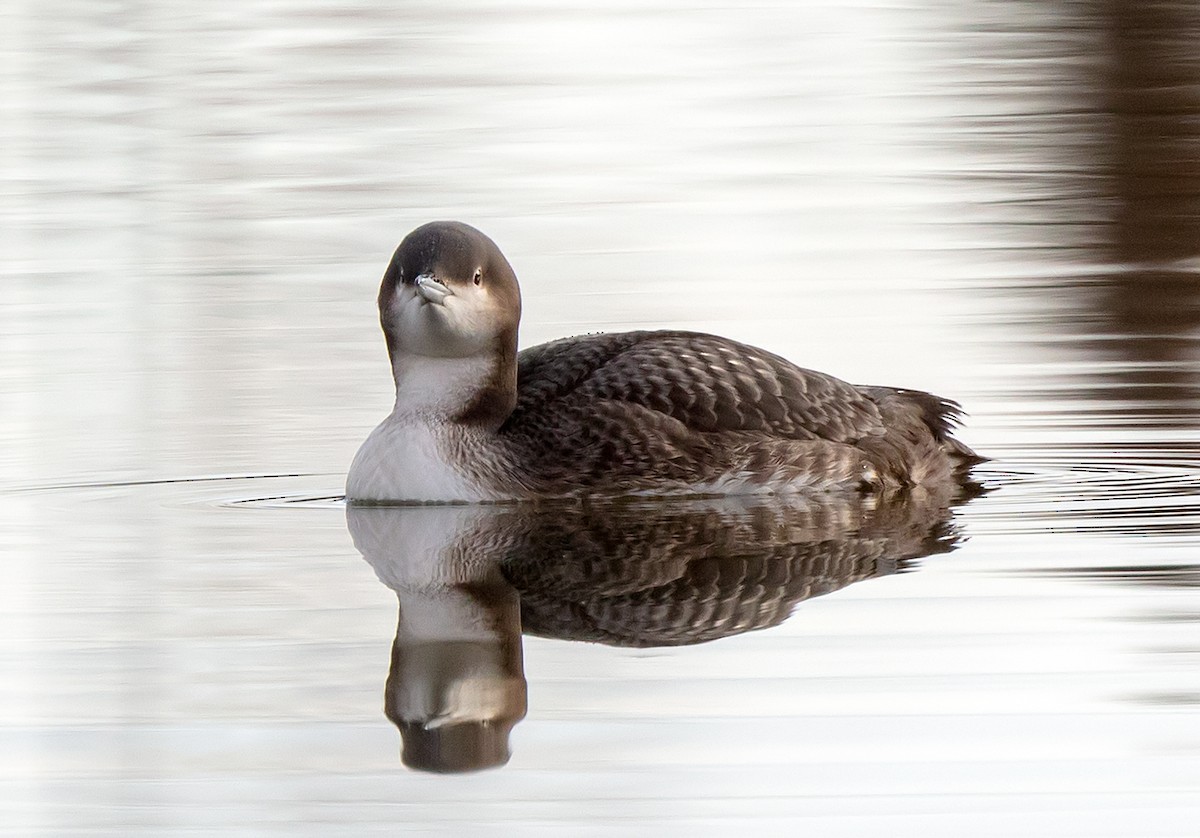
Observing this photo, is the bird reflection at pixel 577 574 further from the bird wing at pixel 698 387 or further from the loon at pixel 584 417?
the bird wing at pixel 698 387

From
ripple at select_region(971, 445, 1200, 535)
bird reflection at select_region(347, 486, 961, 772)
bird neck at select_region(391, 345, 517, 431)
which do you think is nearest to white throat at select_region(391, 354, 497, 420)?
bird neck at select_region(391, 345, 517, 431)

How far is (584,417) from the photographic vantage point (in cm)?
657

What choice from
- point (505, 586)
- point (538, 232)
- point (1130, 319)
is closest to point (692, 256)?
point (538, 232)

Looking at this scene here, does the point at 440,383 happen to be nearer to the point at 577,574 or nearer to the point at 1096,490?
the point at 577,574

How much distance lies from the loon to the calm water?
0.63 ft

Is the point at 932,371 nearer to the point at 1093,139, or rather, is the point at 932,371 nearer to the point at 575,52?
the point at 1093,139

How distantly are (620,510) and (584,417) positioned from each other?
369mm

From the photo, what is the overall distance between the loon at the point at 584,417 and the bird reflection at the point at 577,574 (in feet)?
0.29

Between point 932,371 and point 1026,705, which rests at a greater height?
point 1026,705

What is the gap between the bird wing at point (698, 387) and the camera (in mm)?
6617

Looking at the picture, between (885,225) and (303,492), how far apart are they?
5329 millimetres

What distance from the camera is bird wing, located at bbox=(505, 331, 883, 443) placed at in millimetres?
6617

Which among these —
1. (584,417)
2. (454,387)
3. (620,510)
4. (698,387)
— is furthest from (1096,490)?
(454,387)

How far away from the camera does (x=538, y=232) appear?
11320mm
